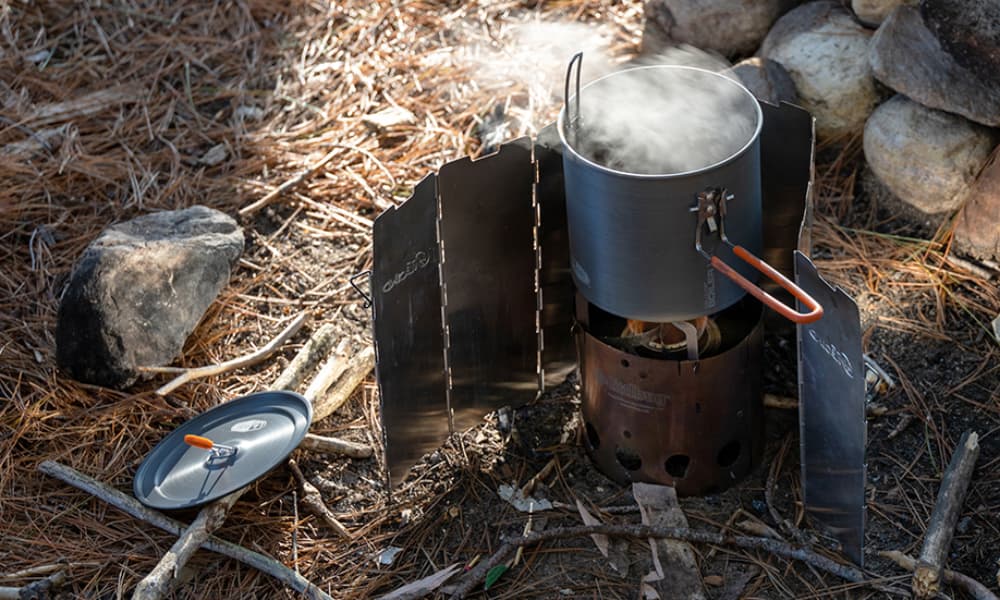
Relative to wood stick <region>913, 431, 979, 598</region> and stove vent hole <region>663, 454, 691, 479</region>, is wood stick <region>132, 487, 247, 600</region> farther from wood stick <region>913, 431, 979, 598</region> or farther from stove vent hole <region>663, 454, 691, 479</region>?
wood stick <region>913, 431, 979, 598</region>

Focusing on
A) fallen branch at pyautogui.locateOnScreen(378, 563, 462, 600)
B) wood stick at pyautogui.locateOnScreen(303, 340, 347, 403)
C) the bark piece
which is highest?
wood stick at pyautogui.locateOnScreen(303, 340, 347, 403)

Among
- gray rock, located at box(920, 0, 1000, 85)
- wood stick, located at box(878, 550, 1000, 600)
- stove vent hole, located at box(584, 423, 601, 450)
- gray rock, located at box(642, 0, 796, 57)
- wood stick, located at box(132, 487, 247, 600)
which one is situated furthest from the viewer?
gray rock, located at box(642, 0, 796, 57)

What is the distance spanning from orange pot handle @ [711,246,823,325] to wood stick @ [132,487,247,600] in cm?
149

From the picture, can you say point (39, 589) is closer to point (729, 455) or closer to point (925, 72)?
point (729, 455)

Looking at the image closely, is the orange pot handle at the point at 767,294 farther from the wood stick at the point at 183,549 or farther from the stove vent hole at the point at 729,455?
the wood stick at the point at 183,549

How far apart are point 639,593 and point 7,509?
183 centimetres

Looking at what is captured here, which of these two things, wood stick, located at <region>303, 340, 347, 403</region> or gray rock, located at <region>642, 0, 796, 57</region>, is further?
gray rock, located at <region>642, 0, 796, 57</region>

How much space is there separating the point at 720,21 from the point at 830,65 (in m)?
0.57

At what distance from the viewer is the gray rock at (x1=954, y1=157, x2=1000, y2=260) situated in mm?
3660

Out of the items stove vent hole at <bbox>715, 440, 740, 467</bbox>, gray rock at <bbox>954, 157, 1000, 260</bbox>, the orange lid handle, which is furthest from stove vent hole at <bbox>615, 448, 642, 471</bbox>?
gray rock at <bbox>954, 157, 1000, 260</bbox>

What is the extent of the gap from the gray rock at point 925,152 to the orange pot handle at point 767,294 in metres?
1.29

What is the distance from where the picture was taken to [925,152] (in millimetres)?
3791

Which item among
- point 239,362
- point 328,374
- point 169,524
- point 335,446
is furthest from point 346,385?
point 169,524

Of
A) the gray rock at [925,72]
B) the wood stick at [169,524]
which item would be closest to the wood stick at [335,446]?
the wood stick at [169,524]
